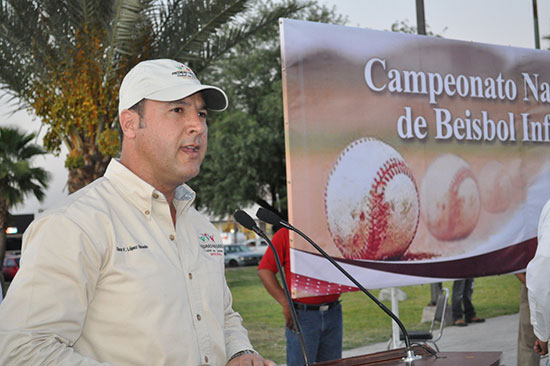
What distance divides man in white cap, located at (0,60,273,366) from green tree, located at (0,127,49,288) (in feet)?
60.7

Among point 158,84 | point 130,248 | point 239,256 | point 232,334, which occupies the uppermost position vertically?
point 158,84

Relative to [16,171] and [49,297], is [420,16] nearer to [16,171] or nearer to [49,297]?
[49,297]

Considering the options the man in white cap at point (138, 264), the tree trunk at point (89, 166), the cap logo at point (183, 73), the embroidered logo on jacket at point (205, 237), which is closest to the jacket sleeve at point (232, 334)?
the man in white cap at point (138, 264)

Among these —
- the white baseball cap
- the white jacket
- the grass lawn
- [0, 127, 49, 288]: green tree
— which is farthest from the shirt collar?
[0, 127, 49, 288]: green tree

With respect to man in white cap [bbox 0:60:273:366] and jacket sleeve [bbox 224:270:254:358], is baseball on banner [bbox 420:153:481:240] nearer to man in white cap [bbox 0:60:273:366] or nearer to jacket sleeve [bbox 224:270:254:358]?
jacket sleeve [bbox 224:270:254:358]

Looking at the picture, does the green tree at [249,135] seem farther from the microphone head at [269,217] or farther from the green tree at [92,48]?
the microphone head at [269,217]

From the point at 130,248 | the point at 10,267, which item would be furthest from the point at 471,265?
the point at 10,267

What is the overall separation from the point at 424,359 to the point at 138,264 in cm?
127

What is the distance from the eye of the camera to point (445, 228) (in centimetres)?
566

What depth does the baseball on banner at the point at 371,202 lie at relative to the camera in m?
5.02

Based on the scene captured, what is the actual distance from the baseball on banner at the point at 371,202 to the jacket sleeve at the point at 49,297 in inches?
124

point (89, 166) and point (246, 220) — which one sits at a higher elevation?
point (89, 166)

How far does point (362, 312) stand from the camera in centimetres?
1562

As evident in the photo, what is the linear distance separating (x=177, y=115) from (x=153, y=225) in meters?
0.39
